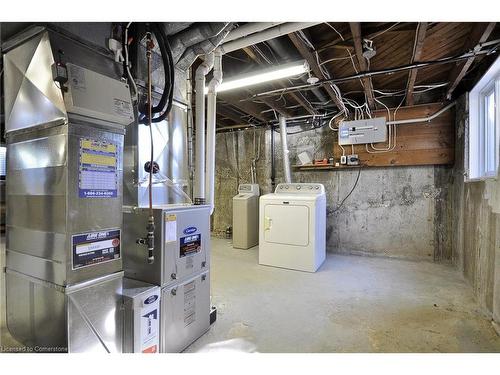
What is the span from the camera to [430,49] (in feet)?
8.32

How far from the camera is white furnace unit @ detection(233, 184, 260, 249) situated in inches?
192

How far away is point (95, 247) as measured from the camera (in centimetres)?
139

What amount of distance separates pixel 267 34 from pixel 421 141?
3223 mm

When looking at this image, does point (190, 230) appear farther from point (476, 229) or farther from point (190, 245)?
point (476, 229)

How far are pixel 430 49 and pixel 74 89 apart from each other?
9.85 ft

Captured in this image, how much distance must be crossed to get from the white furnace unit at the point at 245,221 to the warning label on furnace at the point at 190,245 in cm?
292

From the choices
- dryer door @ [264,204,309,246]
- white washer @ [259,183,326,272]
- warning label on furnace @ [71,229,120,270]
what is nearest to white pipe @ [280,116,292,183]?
white washer @ [259,183,326,272]

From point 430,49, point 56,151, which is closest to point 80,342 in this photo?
point 56,151

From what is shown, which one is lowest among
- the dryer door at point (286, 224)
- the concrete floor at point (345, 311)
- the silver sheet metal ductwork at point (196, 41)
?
the concrete floor at point (345, 311)

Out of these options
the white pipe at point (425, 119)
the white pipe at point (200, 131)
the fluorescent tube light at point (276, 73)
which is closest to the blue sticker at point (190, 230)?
the white pipe at point (200, 131)

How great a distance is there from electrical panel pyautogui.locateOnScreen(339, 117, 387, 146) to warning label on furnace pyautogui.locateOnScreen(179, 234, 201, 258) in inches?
131

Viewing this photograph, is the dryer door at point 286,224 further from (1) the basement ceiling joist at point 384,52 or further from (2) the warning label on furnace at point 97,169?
(2) the warning label on furnace at point 97,169

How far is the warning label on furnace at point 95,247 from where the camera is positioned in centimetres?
131

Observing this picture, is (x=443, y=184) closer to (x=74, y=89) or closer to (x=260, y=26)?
(x=260, y=26)
